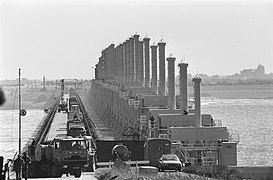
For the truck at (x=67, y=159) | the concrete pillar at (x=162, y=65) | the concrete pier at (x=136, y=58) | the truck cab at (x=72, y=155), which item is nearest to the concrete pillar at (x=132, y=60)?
the concrete pier at (x=136, y=58)

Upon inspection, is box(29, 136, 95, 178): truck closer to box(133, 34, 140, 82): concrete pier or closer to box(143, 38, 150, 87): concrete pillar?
box(143, 38, 150, 87): concrete pillar

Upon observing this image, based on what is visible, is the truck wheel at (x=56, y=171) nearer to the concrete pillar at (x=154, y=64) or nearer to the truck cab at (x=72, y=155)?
the truck cab at (x=72, y=155)

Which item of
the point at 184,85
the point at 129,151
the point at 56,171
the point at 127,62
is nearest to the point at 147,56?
the point at 127,62

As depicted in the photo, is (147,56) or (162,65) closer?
(162,65)

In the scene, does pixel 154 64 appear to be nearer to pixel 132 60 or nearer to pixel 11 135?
pixel 132 60

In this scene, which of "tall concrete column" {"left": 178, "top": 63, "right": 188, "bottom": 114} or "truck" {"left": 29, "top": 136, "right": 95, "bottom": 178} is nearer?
"truck" {"left": 29, "top": 136, "right": 95, "bottom": 178}

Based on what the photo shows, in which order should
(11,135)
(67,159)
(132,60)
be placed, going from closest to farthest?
(67,159) → (132,60) → (11,135)

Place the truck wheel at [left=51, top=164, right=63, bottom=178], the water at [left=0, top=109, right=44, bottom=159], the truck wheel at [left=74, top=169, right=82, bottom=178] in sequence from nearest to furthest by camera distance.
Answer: the truck wheel at [left=74, top=169, right=82, bottom=178]
the truck wheel at [left=51, top=164, right=63, bottom=178]
the water at [left=0, top=109, right=44, bottom=159]

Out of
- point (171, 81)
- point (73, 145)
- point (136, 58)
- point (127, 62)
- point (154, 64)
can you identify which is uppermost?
point (136, 58)

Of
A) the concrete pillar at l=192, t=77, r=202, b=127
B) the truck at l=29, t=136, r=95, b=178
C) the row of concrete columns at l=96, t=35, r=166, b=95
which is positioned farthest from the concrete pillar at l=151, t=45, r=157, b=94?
the truck at l=29, t=136, r=95, b=178

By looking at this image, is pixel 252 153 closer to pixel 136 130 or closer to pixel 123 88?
pixel 136 130

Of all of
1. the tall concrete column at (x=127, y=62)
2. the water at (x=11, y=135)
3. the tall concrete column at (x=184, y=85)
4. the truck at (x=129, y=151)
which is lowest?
the water at (x=11, y=135)

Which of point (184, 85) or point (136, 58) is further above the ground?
point (136, 58)

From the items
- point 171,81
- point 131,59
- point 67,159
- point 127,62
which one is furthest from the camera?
point 127,62
